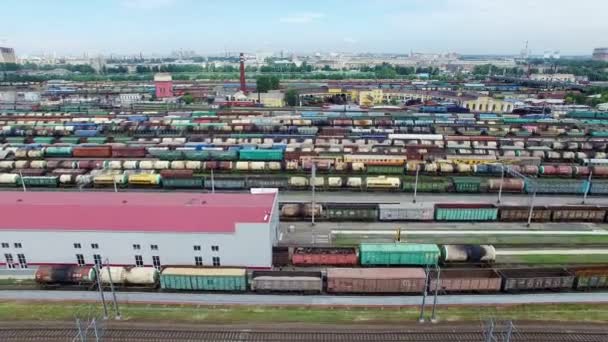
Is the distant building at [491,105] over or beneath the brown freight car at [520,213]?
over

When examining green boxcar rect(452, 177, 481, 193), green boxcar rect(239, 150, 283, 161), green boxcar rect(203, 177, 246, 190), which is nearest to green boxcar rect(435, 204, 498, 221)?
green boxcar rect(452, 177, 481, 193)

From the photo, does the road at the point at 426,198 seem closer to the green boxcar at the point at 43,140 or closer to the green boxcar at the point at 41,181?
the green boxcar at the point at 41,181

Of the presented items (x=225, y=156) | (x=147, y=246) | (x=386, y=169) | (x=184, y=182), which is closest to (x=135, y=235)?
(x=147, y=246)

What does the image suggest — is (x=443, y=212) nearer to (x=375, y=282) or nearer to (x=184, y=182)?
(x=375, y=282)

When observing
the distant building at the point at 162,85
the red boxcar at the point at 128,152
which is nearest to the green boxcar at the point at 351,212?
the red boxcar at the point at 128,152

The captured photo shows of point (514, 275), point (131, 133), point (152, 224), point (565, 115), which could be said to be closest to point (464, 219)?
point (514, 275)

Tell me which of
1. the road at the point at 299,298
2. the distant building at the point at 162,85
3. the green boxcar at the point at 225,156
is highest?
the distant building at the point at 162,85

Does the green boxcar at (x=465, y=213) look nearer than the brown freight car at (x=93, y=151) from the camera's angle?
Yes
